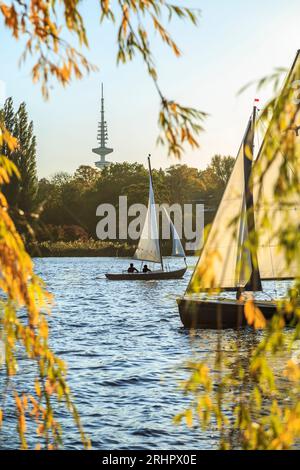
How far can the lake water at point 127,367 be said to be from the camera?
1109 cm

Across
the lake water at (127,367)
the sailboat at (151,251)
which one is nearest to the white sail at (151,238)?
the sailboat at (151,251)

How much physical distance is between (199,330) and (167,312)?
8368mm

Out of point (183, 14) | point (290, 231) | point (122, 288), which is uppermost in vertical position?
point (183, 14)

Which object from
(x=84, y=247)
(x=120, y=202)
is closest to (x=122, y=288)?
(x=84, y=247)

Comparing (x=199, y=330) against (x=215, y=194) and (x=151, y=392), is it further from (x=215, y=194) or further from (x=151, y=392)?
(x=215, y=194)

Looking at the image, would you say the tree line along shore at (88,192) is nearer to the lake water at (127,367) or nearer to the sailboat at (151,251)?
the sailboat at (151,251)

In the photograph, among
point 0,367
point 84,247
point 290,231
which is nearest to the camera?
point 290,231

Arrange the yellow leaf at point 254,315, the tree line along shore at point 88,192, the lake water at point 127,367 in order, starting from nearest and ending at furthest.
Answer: the yellow leaf at point 254,315 < the lake water at point 127,367 < the tree line along shore at point 88,192

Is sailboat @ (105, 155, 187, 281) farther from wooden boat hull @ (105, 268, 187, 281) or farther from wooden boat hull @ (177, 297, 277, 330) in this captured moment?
wooden boat hull @ (177, 297, 277, 330)

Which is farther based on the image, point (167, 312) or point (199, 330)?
point (167, 312)

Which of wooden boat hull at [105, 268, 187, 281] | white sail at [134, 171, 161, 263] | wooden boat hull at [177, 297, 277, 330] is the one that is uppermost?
white sail at [134, 171, 161, 263]

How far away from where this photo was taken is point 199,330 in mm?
23781

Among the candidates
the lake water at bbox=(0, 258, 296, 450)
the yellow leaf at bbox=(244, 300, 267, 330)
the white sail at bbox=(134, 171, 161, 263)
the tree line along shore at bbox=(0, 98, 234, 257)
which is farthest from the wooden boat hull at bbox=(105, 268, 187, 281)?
the yellow leaf at bbox=(244, 300, 267, 330)

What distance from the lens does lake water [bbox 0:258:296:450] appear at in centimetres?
1109
